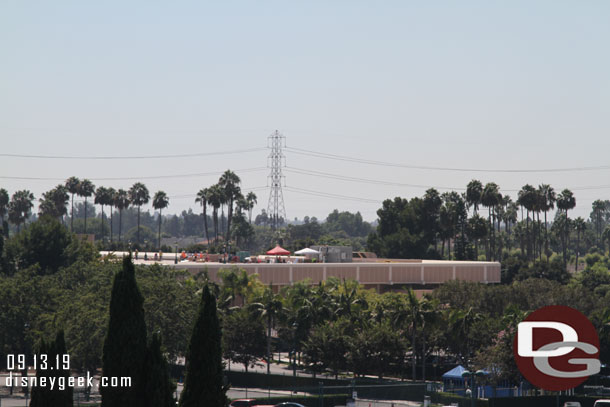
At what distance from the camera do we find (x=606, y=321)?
8419 centimetres

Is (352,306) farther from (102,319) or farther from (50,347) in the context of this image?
(50,347)

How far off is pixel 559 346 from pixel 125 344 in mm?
23465

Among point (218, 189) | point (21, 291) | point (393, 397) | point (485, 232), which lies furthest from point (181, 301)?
point (218, 189)

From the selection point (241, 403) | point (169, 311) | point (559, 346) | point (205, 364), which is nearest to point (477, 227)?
point (169, 311)

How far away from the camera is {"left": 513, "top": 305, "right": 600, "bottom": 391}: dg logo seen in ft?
150

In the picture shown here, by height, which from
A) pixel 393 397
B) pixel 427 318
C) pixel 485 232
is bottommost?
pixel 393 397

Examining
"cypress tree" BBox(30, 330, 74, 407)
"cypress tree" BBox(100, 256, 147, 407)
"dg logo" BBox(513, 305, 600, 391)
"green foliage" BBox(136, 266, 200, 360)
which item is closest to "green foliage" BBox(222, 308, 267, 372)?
"green foliage" BBox(136, 266, 200, 360)

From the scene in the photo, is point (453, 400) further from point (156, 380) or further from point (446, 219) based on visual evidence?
point (446, 219)

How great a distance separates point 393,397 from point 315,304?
853 inches

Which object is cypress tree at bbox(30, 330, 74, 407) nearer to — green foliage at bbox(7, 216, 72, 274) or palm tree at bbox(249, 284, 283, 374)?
palm tree at bbox(249, 284, 283, 374)

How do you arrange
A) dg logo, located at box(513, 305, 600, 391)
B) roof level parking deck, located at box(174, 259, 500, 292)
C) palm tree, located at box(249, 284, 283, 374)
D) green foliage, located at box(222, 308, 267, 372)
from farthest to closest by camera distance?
roof level parking deck, located at box(174, 259, 500, 292)
palm tree, located at box(249, 284, 283, 374)
green foliage, located at box(222, 308, 267, 372)
dg logo, located at box(513, 305, 600, 391)

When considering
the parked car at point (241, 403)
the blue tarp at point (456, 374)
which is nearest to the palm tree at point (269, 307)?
the blue tarp at point (456, 374)

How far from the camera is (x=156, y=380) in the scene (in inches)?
1302

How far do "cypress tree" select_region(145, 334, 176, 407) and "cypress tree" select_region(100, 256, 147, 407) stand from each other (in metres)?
0.25
